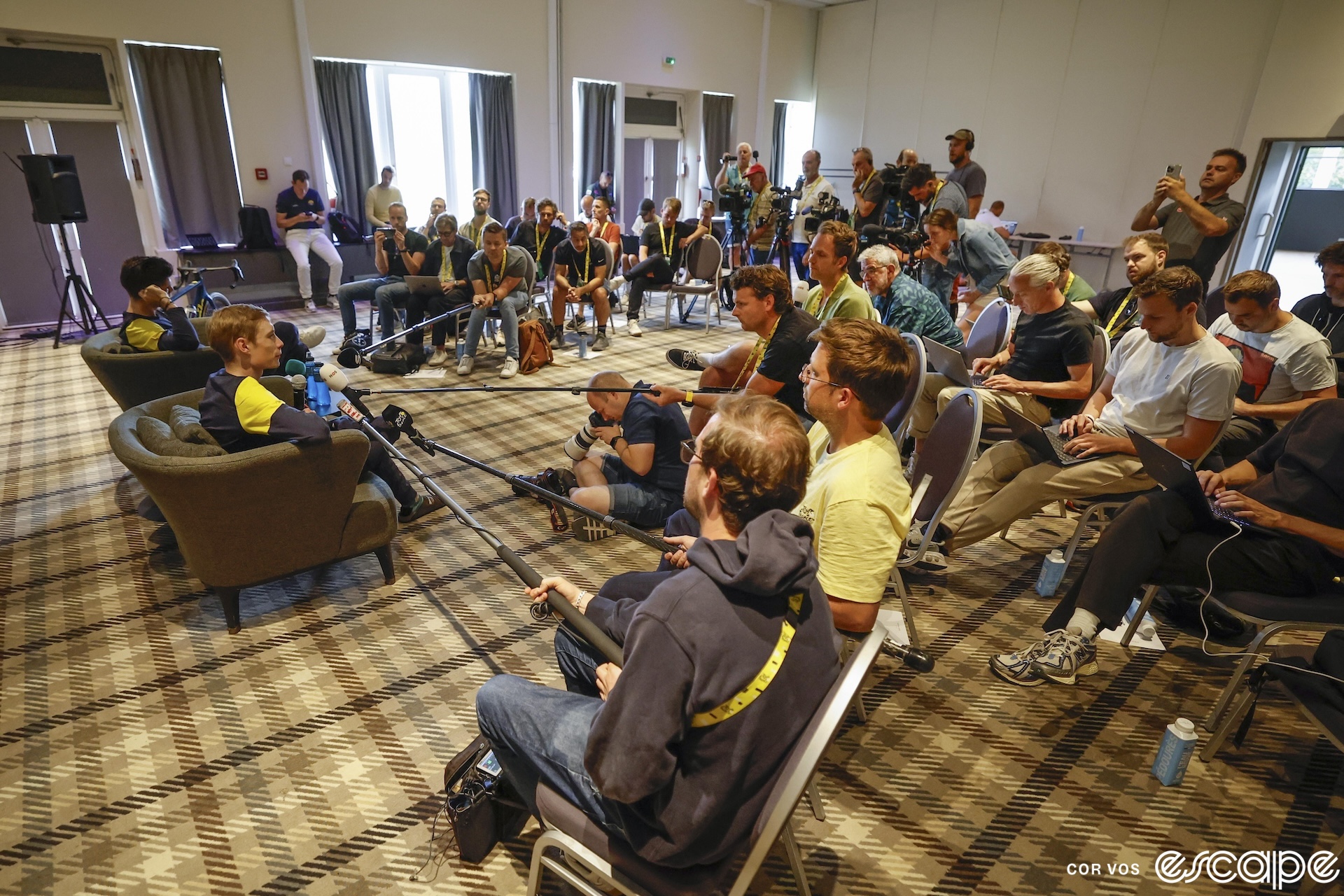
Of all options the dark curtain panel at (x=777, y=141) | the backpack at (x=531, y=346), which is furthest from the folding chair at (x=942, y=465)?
the dark curtain panel at (x=777, y=141)

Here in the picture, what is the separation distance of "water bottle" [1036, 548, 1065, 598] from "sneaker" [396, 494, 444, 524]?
8.76 feet

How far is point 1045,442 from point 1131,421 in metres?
0.36

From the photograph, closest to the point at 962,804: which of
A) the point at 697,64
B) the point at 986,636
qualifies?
the point at 986,636

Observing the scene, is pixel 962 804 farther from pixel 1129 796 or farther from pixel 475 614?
pixel 475 614

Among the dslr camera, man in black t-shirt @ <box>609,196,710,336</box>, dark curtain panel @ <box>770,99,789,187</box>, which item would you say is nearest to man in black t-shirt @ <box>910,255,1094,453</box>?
the dslr camera

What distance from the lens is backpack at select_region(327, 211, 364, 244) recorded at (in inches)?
314

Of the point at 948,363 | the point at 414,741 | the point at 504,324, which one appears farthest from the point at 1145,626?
the point at 504,324

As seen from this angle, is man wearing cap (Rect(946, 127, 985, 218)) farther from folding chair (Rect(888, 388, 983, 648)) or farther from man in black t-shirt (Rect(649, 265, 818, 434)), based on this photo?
folding chair (Rect(888, 388, 983, 648))

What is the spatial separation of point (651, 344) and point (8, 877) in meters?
5.74

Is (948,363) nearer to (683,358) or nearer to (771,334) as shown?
(771,334)

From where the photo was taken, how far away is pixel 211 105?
7.23m

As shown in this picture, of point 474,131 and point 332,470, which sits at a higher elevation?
point 474,131

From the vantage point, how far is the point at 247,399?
236 cm

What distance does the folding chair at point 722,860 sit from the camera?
103 cm
